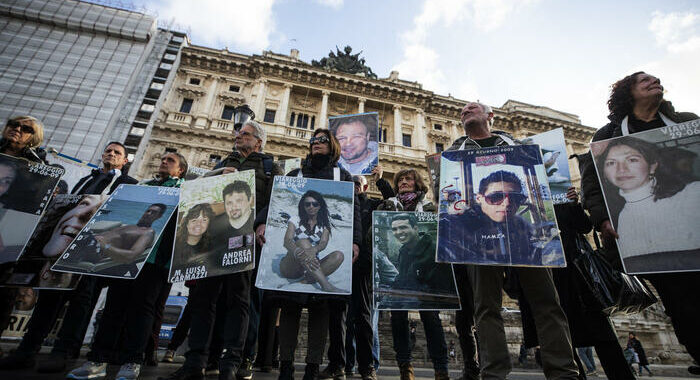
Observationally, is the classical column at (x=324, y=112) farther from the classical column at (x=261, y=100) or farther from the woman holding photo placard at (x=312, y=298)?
the woman holding photo placard at (x=312, y=298)

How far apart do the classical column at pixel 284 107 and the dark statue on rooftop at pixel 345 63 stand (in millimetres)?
3372

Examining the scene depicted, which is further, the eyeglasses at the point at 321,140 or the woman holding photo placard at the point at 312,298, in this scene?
the eyeglasses at the point at 321,140

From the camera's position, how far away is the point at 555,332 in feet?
6.40

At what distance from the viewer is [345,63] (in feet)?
71.5

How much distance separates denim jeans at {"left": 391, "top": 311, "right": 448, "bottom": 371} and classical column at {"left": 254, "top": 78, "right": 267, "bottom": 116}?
16324 mm

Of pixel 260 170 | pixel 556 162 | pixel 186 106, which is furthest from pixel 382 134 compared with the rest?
pixel 260 170

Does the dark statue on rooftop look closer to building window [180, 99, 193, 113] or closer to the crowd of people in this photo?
building window [180, 99, 193, 113]

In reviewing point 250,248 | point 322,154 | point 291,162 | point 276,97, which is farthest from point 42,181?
point 276,97

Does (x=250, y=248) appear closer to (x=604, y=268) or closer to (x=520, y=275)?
(x=520, y=275)

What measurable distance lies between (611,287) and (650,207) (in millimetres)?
673

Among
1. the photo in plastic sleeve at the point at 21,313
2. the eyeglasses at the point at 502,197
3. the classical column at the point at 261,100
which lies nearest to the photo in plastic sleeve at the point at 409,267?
the eyeglasses at the point at 502,197

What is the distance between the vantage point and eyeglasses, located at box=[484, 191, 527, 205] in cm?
222

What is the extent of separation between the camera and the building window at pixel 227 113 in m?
18.0

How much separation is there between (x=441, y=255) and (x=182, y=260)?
6.58 feet
